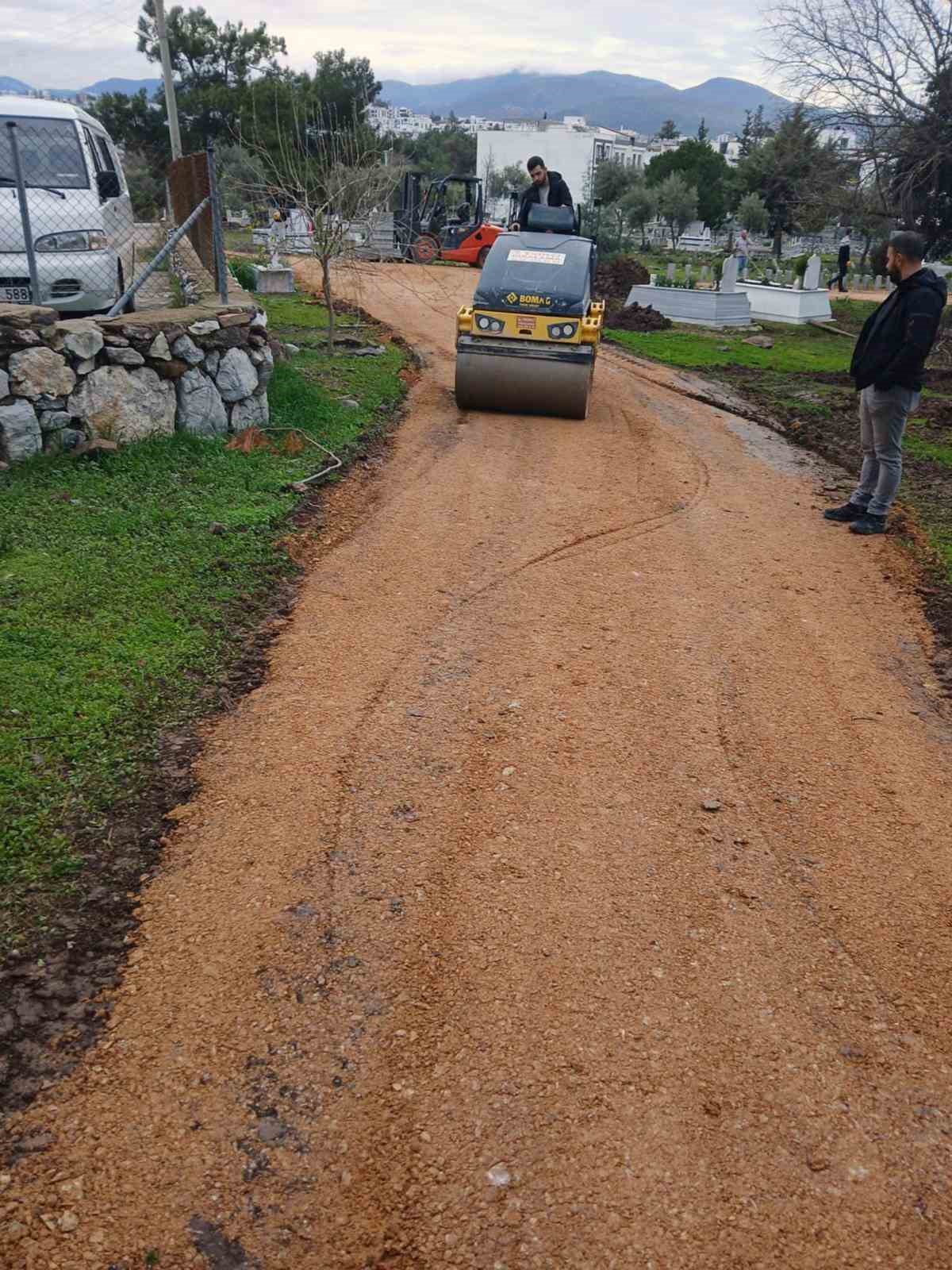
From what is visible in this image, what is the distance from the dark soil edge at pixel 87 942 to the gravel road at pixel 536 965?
8cm

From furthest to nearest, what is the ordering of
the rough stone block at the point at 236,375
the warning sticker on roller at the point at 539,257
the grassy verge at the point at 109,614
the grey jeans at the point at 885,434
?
the warning sticker on roller at the point at 539,257 < the rough stone block at the point at 236,375 < the grey jeans at the point at 885,434 < the grassy verge at the point at 109,614

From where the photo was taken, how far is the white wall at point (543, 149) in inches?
3063

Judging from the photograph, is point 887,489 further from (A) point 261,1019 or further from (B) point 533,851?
(A) point 261,1019

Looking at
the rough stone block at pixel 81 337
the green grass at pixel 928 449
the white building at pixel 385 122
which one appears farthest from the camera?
the white building at pixel 385 122

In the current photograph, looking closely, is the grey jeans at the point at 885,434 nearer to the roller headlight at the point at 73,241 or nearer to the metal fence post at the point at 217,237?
the metal fence post at the point at 217,237

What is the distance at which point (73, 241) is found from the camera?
8.66 metres

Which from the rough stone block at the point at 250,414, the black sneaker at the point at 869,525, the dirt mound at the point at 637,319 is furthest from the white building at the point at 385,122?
the black sneaker at the point at 869,525

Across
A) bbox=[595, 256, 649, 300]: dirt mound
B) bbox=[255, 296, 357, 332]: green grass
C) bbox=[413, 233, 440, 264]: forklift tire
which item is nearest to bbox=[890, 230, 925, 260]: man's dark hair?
bbox=[255, 296, 357, 332]: green grass

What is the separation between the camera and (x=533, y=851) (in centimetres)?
410

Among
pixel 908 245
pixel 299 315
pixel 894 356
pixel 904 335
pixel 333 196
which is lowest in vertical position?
pixel 299 315

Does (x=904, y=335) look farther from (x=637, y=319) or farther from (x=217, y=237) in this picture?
(x=637, y=319)

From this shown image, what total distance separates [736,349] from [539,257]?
846 cm

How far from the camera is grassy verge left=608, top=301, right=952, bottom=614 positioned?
30.2ft

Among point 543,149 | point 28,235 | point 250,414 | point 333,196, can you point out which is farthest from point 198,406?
point 543,149
